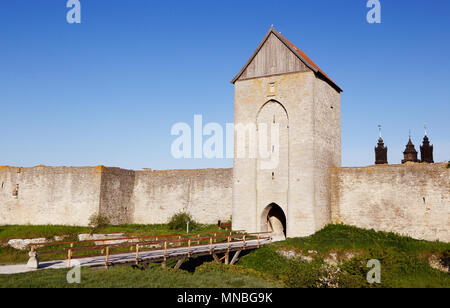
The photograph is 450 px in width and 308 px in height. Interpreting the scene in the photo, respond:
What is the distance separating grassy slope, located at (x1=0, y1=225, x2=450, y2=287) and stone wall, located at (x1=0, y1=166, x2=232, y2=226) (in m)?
8.32

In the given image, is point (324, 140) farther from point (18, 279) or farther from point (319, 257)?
point (18, 279)

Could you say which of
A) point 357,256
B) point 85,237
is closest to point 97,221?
point 85,237

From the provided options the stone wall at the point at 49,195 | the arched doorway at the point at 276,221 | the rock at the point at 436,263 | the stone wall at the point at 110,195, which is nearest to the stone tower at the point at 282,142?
the arched doorway at the point at 276,221

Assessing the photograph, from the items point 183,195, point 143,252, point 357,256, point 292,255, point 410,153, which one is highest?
point 410,153

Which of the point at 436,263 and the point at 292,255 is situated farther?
the point at 292,255

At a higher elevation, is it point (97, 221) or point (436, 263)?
point (97, 221)

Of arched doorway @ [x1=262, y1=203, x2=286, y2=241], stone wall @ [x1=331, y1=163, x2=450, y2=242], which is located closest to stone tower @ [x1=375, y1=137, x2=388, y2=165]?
stone wall @ [x1=331, y1=163, x2=450, y2=242]

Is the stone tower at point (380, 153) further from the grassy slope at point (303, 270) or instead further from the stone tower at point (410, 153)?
the grassy slope at point (303, 270)

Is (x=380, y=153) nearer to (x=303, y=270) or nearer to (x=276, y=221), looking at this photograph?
(x=276, y=221)

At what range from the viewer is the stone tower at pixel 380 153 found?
5284 centimetres

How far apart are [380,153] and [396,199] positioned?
33226 mm

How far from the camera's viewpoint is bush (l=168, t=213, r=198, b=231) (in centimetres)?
2864

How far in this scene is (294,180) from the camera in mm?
23094
